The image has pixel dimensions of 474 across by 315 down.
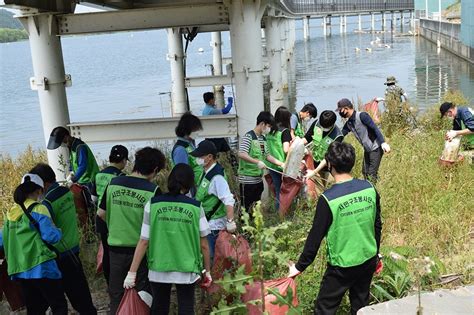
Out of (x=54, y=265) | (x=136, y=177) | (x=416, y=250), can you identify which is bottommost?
(x=416, y=250)

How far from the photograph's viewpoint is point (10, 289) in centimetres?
484

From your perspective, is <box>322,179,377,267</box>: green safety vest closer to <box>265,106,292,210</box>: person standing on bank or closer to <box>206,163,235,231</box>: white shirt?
<box>206,163,235,231</box>: white shirt

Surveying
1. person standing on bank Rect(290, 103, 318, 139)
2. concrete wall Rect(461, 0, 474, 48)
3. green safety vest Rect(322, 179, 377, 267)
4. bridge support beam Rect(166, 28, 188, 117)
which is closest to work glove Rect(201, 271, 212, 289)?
green safety vest Rect(322, 179, 377, 267)

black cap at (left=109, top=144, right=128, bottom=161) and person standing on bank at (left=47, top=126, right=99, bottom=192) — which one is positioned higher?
black cap at (left=109, top=144, right=128, bottom=161)

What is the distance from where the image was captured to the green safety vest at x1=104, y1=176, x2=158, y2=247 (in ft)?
13.2

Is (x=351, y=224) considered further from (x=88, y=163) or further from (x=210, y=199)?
(x=88, y=163)

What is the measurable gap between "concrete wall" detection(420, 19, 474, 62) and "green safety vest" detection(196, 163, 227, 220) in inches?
1192

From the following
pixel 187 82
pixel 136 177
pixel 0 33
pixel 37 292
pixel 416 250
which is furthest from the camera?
pixel 0 33

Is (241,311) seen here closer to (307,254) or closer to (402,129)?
(307,254)

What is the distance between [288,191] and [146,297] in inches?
105

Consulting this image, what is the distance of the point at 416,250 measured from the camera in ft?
16.8

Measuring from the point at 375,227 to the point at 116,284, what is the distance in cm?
200

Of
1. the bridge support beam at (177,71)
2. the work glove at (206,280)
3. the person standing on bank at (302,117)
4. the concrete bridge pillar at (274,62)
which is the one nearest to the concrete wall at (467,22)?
the concrete bridge pillar at (274,62)

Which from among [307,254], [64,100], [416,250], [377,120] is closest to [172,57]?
[377,120]
